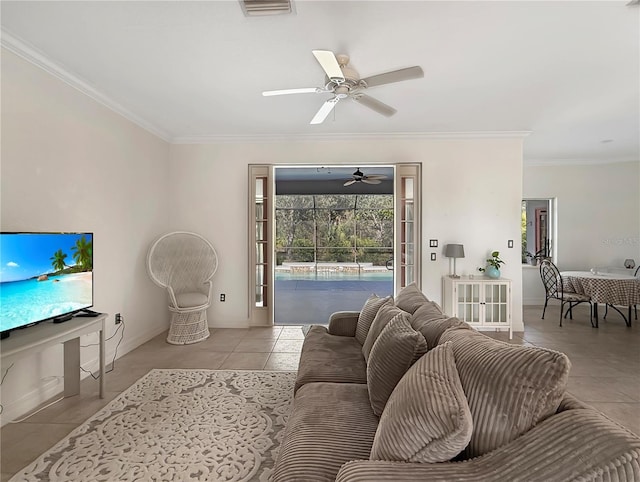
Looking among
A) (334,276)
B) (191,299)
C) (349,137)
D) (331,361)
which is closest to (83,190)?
(191,299)

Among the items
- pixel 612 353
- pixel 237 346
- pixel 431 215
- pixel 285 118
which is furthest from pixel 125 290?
pixel 612 353

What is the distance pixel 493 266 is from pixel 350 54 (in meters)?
3.27

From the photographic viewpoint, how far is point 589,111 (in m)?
3.65

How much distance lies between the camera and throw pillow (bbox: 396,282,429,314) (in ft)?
7.31

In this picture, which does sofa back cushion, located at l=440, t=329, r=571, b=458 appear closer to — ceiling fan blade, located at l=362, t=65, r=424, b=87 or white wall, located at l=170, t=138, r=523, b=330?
ceiling fan blade, located at l=362, t=65, r=424, b=87

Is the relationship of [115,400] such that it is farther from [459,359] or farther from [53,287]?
[459,359]

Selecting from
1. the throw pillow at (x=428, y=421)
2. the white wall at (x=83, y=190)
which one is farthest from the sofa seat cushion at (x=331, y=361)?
the white wall at (x=83, y=190)

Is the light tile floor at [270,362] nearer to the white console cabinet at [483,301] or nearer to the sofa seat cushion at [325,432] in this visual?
the white console cabinet at [483,301]

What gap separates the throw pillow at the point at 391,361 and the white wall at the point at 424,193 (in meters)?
3.06

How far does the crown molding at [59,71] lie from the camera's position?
2.28m

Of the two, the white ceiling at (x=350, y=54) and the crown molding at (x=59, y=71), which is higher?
the white ceiling at (x=350, y=54)

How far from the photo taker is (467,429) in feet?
3.11

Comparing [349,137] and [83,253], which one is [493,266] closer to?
[349,137]

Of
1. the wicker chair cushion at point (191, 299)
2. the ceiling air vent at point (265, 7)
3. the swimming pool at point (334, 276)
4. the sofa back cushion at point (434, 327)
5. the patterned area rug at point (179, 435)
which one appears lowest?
the patterned area rug at point (179, 435)
